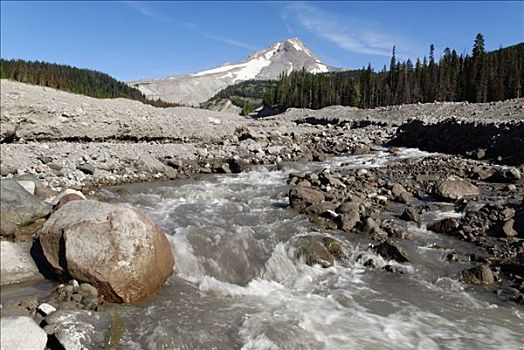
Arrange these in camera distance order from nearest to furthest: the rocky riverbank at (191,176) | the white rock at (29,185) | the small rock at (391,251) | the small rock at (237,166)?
the rocky riverbank at (191,176)
the small rock at (391,251)
the white rock at (29,185)
the small rock at (237,166)

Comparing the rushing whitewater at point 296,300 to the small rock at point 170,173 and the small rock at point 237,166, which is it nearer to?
the small rock at point 170,173

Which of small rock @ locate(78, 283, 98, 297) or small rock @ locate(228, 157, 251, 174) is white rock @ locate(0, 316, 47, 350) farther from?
small rock @ locate(228, 157, 251, 174)

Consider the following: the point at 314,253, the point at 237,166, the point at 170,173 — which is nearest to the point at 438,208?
the point at 314,253

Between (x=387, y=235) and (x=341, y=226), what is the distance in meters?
1.15

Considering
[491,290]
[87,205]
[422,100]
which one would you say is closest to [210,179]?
[87,205]

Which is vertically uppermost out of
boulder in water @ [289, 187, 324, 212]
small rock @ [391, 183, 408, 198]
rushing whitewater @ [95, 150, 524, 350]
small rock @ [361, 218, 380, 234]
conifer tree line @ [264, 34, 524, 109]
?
conifer tree line @ [264, 34, 524, 109]

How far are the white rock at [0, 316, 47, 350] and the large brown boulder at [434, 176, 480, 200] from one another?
11.6 meters

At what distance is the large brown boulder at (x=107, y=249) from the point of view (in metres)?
6.44

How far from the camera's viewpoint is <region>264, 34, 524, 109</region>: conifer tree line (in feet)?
177

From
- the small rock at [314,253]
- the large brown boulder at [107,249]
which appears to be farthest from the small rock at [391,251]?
the large brown boulder at [107,249]

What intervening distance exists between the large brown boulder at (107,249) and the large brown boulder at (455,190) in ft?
31.4

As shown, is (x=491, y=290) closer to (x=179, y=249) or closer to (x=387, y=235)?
(x=387, y=235)

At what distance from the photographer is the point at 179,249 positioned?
8703mm

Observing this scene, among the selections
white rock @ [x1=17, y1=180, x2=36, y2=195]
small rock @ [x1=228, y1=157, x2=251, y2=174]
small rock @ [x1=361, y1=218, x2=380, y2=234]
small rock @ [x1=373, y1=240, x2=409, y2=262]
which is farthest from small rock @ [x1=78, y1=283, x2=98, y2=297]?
small rock @ [x1=228, y1=157, x2=251, y2=174]
